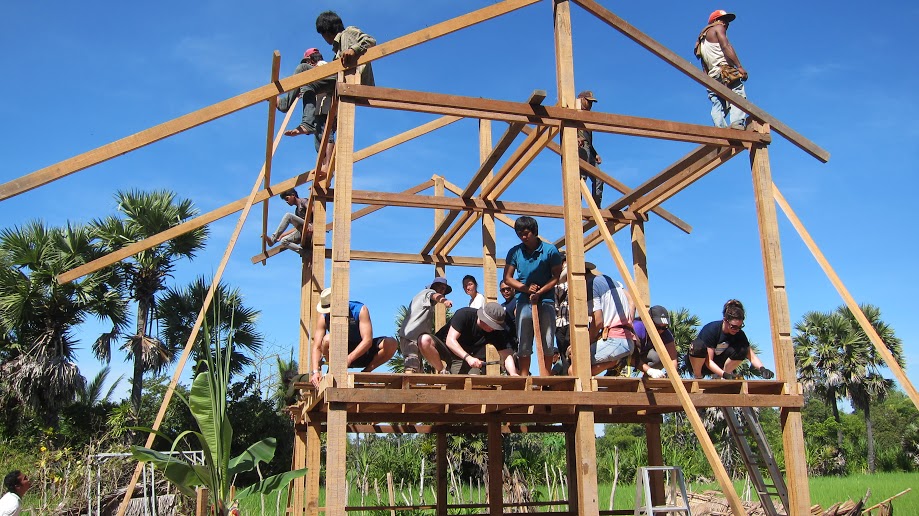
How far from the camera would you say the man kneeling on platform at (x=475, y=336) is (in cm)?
835

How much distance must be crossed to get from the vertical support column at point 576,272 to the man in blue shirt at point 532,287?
0.45m

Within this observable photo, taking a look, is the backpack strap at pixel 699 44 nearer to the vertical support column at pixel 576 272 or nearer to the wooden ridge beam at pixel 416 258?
the vertical support column at pixel 576 272

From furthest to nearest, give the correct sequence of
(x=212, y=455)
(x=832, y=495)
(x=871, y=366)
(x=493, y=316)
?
(x=871, y=366), (x=832, y=495), (x=493, y=316), (x=212, y=455)

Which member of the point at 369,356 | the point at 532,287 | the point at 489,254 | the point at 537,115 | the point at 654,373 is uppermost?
the point at 537,115

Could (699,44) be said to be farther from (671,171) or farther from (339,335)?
(339,335)

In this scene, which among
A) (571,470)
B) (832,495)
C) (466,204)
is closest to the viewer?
A: (466,204)

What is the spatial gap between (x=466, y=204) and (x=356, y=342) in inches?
114

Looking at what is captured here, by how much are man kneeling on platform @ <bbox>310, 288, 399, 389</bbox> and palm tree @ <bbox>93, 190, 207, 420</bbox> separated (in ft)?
35.1

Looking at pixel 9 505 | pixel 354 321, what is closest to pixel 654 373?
pixel 354 321

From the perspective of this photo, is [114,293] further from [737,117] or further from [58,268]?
[737,117]

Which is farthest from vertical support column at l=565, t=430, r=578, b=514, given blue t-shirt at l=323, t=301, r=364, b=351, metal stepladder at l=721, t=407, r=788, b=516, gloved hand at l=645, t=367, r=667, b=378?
blue t-shirt at l=323, t=301, r=364, b=351

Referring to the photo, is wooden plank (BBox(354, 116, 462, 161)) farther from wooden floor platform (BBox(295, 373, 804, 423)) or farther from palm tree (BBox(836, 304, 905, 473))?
palm tree (BBox(836, 304, 905, 473))

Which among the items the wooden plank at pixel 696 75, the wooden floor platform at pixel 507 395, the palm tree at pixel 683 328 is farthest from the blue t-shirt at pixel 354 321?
the palm tree at pixel 683 328

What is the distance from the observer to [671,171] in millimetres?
9820
